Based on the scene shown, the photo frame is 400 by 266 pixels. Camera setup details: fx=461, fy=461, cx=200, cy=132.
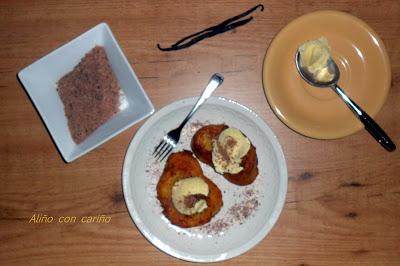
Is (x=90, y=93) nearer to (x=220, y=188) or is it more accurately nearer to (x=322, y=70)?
(x=220, y=188)

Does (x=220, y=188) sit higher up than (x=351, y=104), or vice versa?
(x=351, y=104)

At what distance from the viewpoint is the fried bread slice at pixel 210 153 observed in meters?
0.96

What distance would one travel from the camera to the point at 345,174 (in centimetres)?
100

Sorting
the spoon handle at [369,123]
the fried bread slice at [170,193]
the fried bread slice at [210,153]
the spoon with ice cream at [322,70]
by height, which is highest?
the spoon with ice cream at [322,70]

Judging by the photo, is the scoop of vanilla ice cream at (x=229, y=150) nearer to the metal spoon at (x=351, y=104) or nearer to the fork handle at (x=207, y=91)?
the fork handle at (x=207, y=91)

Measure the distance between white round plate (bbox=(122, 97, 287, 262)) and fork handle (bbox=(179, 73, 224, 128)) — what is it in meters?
0.01

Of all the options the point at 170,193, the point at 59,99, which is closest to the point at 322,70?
the point at 170,193

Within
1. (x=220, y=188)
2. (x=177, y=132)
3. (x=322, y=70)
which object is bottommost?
(x=220, y=188)

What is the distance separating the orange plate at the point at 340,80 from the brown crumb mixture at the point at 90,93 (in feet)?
1.07

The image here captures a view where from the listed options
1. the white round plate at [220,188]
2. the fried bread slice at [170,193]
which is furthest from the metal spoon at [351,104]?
the fried bread slice at [170,193]

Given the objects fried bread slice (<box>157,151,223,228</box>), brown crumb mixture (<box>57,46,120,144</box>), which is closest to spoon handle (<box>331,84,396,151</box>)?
fried bread slice (<box>157,151,223,228</box>)

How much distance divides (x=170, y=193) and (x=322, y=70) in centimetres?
41

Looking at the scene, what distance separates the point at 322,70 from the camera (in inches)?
38.6

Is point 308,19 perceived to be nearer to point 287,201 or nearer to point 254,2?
point 254,2
